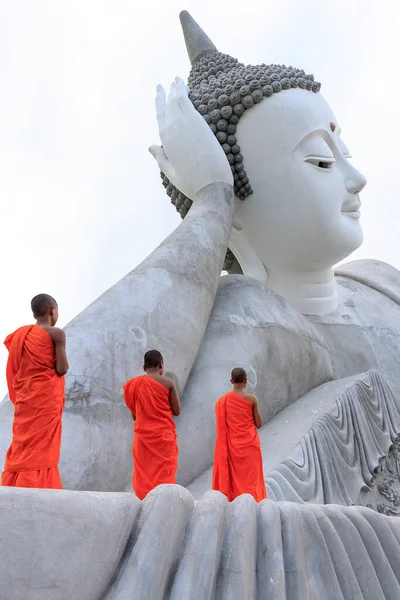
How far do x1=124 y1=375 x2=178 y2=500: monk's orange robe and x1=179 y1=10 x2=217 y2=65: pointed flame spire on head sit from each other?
15.9ft

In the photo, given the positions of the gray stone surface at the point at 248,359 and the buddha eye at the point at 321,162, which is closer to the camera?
the gray stone surface at the point at 248,359

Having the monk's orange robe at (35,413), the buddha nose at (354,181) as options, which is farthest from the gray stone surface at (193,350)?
the buddha nose at (354,181)

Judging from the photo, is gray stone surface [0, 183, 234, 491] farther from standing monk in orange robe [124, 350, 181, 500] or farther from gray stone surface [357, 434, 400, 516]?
gray stone surface [357, 434, 400, 516]

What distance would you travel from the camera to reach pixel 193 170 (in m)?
7.11

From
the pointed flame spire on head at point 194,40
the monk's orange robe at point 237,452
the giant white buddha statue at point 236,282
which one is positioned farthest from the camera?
the pointed flame spire on head at point 194,40

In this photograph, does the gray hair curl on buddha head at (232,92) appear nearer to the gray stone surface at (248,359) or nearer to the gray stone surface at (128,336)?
the gray stone surface at (128,336)

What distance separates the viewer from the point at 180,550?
99.6 inches

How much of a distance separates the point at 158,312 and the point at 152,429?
1483 millimetres

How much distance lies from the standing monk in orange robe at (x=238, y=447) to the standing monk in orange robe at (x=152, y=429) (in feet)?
1.48

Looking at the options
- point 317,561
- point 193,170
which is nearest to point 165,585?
point 317,561

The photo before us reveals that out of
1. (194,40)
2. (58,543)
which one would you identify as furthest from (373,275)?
(58,543)

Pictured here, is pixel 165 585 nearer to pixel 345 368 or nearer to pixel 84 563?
pixel 84 563

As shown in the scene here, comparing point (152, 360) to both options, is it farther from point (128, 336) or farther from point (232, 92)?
point (232, 92)

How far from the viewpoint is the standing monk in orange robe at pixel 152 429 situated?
430cm
